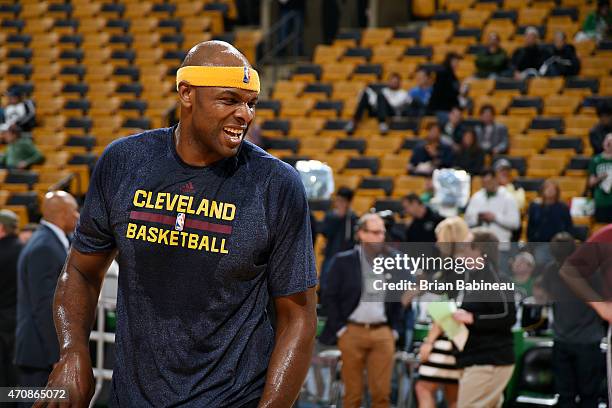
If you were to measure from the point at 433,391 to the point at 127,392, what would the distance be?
4591 mm

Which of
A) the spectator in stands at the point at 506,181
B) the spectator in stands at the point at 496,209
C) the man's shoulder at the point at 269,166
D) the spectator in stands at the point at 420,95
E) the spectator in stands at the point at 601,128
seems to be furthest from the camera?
the spectator in stands at the point at 420,95

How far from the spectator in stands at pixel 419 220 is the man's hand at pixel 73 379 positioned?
6893mm

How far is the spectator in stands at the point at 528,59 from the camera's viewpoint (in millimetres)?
13453

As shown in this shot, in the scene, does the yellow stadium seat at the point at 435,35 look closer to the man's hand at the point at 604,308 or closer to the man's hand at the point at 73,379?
the man's hand at the point at 604,308

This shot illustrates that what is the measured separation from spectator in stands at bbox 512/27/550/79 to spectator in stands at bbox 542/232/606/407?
7.04 m

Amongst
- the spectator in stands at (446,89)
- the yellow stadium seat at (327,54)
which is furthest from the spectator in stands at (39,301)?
the yellow stadium seat at (327,54)

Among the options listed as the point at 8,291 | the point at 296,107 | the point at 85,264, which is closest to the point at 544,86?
the point at 296,107

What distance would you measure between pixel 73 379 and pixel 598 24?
12009mm

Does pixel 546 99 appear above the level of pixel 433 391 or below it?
above

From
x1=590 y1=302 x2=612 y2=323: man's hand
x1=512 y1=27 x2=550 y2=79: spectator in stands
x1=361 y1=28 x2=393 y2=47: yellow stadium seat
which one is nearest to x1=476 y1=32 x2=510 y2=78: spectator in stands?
x1=512 y1=27 x2=550 y2=79: spectator in stands

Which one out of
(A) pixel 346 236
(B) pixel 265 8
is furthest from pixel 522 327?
(B) pixel 265 8

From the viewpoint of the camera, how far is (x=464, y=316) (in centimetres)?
646

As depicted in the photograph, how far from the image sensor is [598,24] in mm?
13508

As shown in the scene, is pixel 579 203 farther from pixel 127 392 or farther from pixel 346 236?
pixel 127 392
